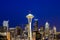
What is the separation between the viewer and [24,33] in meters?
2.35

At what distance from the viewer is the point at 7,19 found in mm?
2402

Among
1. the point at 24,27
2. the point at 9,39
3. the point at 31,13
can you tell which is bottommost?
the point at 9,39

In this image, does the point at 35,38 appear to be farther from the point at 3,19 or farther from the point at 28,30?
the point at 3,19

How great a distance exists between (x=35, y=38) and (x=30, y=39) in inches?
6.0

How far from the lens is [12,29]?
2363 mm

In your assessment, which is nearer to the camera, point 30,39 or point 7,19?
point 30,39

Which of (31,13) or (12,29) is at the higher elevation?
(31,13)

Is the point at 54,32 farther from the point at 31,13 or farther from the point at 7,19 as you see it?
the point at 7,19

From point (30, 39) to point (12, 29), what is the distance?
295 millimetres

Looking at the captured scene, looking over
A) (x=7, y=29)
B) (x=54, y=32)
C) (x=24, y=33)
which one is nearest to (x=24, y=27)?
(x=24, y=33)

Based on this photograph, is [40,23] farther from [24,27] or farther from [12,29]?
[12,29]

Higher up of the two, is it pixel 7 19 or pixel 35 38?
pixel 7 19

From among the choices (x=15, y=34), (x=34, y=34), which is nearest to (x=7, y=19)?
(x=15, y=34)

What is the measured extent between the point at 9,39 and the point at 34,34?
0.35 meters
